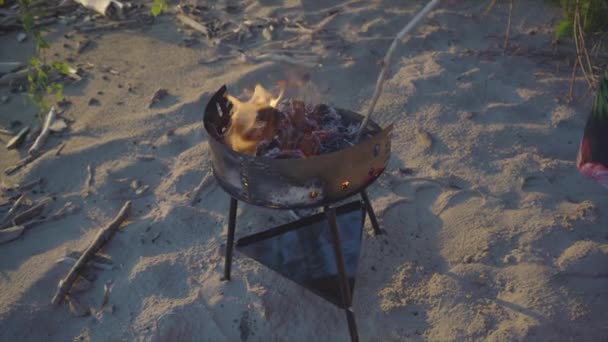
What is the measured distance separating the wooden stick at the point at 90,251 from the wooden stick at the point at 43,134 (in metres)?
1.15

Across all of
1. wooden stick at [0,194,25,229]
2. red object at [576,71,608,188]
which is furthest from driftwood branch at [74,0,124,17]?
red object at [576,71,608,188]

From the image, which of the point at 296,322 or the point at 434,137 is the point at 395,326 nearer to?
the point at 296,322

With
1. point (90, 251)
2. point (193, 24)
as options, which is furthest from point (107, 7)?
point (90, 251)

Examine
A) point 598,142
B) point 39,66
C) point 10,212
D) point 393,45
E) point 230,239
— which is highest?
point 393,45

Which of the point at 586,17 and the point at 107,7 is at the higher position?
the point at 586,17

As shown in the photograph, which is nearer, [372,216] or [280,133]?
[280,133]

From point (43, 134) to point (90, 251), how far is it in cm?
159

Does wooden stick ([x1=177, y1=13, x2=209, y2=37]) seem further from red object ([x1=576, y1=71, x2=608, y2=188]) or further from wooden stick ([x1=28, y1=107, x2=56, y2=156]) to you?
red object ([x1=576, y1=71, x2=608, y2=188])

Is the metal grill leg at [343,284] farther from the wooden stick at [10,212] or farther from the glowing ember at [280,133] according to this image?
the wooden stick at [10,212]

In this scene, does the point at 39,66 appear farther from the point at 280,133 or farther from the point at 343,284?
→ the point at 343,284

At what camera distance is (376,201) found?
11.7 feet

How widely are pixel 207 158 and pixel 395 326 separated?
1.95 m

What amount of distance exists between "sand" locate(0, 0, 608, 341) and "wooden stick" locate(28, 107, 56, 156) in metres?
0.09

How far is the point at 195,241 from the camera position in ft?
10.9
